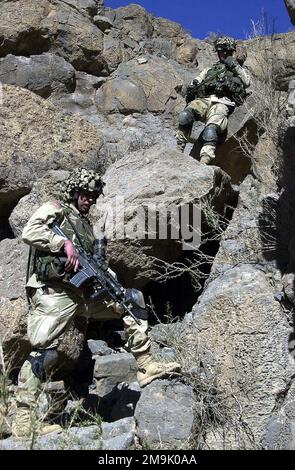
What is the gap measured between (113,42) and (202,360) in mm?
6608

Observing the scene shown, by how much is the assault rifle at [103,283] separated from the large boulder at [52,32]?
18.5 feet

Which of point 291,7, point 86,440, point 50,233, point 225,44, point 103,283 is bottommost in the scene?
point 86,440

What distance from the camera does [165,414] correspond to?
13.4 ft

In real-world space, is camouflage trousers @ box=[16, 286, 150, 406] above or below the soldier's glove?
below

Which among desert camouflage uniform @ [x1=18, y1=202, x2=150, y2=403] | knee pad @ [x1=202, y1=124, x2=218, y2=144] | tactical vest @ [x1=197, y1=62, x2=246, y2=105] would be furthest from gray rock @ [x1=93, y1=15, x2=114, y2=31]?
desert camouflage uniform @ [x1=18, y1=202, x2=150, y2=403]

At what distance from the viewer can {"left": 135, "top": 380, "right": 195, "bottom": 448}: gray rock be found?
3.96 metres

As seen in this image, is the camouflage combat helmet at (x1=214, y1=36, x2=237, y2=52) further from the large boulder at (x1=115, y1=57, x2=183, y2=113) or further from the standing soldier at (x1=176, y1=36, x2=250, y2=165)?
the large boulder at (x1=115, y1=57, x2=183, y2=113)

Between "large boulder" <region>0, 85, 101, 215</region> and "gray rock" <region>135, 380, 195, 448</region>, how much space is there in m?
2.66

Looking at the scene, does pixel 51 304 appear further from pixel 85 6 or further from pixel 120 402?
pixel 85 6

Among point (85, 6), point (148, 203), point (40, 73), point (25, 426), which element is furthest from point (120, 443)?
point (85, 6)

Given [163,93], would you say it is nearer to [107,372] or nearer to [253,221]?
[253,221]

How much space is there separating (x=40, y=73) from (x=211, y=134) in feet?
11.7

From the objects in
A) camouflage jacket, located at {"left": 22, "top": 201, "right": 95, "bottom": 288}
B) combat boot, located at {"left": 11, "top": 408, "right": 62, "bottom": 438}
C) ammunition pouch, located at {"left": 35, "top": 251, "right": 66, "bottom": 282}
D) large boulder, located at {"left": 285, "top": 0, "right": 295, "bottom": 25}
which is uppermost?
large boulder, located at {"left": 285, "top": 0, "right": 295, "bottom": 25}

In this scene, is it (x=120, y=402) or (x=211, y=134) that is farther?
(x=211, y=134)
